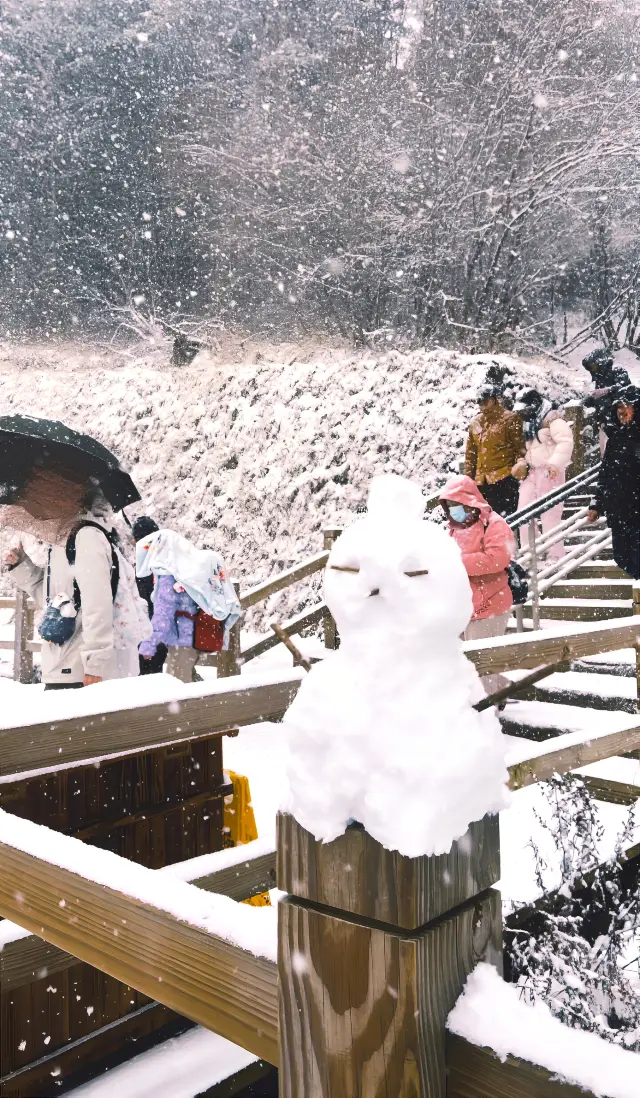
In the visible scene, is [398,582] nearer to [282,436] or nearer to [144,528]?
[144,528]

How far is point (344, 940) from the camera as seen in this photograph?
28.3 inches

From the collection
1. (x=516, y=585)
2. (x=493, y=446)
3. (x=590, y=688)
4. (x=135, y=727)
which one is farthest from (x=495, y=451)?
(x=135, y=727)

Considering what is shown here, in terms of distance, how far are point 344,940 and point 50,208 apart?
21.7 meters

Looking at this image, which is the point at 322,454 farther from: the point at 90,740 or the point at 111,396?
the point at 90,740

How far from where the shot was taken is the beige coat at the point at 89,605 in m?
2.89

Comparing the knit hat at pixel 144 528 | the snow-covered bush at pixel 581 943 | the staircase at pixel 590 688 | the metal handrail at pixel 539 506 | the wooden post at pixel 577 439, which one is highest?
the wooden post at pixel 577 439

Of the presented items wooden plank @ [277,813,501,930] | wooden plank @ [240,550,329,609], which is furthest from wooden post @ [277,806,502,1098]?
wooden plank @ [240,550,329,609]

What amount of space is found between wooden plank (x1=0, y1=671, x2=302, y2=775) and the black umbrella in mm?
1425

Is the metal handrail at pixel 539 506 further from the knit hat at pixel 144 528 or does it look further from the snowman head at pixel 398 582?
the snowman head at pixel 398 582

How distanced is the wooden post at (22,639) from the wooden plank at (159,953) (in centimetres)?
795

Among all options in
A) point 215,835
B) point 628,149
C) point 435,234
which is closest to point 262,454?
point 435,234

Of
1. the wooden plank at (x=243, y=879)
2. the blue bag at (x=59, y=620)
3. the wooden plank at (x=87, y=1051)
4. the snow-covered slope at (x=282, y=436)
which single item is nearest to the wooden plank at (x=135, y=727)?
the wooden plank at (x=243, y=879)

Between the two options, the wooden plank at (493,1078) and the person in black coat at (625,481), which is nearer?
the wooden plank at (493,1078)

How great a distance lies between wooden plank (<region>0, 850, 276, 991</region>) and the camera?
1617 millimetres
